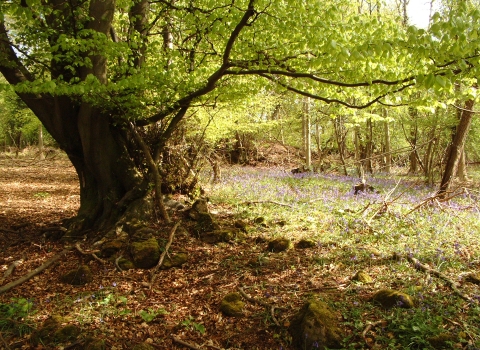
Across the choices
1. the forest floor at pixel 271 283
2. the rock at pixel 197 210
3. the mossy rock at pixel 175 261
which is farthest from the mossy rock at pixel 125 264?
the rock at pixel 197 210

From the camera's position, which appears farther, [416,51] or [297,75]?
[297,75]

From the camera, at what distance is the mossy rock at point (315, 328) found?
132 inches

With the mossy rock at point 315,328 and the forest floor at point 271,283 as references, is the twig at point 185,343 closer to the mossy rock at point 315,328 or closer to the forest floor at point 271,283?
the forest floor at point 271,283

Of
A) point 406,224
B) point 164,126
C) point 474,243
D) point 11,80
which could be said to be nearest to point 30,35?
point 11,80

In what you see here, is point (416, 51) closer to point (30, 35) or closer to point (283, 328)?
point (283, 328)

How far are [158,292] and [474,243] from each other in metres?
5.37

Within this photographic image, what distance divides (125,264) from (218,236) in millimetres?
1834

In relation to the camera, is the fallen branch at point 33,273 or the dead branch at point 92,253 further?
the dead branch at point 92,253

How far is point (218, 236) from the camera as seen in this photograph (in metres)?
6.61

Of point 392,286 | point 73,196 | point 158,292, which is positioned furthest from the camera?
point 73,196

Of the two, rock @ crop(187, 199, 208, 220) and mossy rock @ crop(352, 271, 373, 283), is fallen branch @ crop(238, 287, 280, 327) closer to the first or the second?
mossy rock @ crop(352, 271, 373, 283)

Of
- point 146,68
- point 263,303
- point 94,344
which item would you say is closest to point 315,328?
point 263,303

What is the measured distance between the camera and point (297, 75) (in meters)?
5.45

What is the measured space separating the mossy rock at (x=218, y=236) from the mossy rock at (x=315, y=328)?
3022 mm
